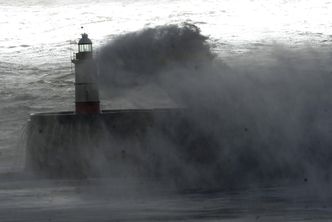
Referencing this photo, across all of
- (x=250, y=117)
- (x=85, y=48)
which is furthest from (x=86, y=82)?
(x=250, y=117)

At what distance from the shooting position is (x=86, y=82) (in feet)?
128

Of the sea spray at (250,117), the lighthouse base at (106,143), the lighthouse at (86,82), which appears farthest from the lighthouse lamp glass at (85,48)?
the lighthouse base at (106,143)

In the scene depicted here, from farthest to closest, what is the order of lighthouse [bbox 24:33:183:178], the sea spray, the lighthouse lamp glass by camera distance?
1. the lighthouse lamp glass
2. lighthouse [bbox 24:33:183:178]
3. the sea spray

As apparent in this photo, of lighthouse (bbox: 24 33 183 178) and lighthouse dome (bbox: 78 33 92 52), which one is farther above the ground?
lighthouse dome (bbox: 78 33 92 52)

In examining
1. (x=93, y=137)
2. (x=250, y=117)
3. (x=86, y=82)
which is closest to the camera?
(x=250, y=117)

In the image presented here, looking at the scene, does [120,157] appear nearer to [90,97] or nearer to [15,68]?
[90,97]

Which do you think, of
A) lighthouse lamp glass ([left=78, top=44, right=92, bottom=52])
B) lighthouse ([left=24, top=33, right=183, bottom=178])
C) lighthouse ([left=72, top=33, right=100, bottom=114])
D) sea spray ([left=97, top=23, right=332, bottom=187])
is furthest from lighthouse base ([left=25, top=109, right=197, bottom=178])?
lighthouse lamp glass ([left=78, top=44, right=92, bottom=52])

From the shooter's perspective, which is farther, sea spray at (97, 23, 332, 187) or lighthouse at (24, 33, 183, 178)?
lighthouse at (24, 33, 183, 178)

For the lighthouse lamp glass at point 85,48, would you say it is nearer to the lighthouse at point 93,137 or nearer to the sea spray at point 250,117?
the lighthouse at point 93,137

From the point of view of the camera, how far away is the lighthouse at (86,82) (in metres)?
39.0

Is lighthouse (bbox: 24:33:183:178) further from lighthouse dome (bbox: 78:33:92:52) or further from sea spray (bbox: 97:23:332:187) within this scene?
sea spray (bbox: 97:23:332:187)

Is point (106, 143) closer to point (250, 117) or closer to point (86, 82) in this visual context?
point (86, 82)

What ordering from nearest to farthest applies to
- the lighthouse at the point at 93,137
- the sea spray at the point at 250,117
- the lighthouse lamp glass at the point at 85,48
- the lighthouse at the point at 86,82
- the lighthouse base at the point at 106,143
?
the sea spray at the point at 250,117, the lighthouse base at the point at 106,143, the lighthouse at the point at 93,137, the lighthouse at the point at 86,82, the lighthouse lamp glass at the point at 85,48

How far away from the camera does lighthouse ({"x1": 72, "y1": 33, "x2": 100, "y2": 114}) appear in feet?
128
